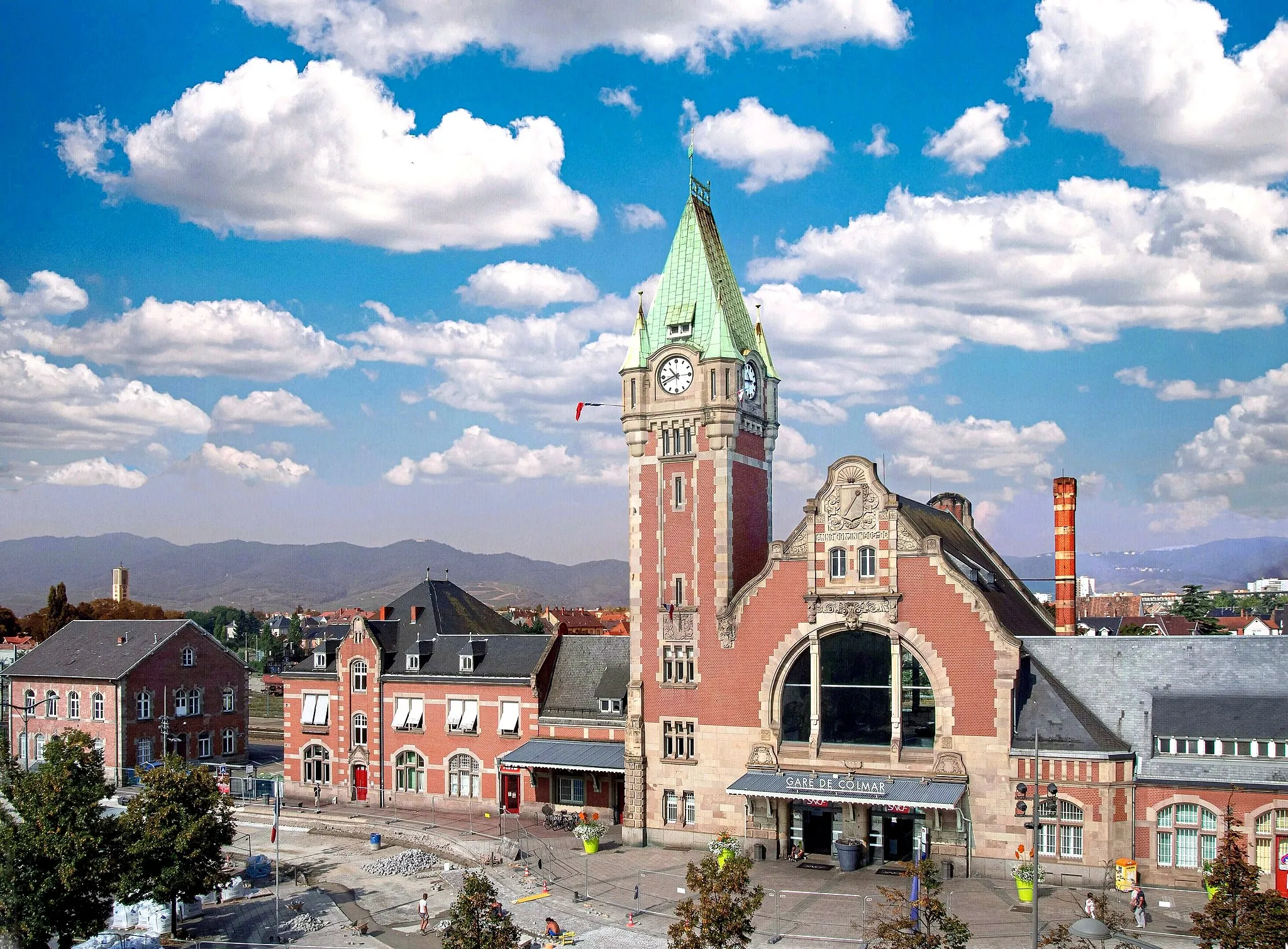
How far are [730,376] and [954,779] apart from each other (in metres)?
22.5

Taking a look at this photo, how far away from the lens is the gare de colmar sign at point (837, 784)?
2143 inches

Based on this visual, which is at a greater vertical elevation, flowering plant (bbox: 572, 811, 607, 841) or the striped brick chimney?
the striped brick chimney

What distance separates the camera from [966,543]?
71562mm

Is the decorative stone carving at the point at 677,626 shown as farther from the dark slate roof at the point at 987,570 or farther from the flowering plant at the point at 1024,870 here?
the flowering plant at the point at 1024,870

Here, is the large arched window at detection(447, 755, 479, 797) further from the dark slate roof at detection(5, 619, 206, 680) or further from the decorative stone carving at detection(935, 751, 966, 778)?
the decorative stone carving at detection(935, 751, 966, 778)

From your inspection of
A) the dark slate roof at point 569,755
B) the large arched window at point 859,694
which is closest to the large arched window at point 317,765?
the dark slate roof at point 569,755

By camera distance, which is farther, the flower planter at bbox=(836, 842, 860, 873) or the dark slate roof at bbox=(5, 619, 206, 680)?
the dark slate roof at bbox=(5, 619, 206, 680)

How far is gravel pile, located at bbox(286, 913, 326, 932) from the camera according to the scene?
160 ft

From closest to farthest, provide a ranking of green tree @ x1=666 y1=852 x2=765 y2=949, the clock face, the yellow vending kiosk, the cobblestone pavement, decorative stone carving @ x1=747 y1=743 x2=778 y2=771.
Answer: green tree @ x1=666 y1=852 x2=765 y2=949 < the cobblestone pavement < the yellow vending kiosk < decorative stone carving @ x1=747 y1=743 x2=778 y2=771 < the clock face

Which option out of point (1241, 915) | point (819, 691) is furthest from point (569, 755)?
point (1241, 915)

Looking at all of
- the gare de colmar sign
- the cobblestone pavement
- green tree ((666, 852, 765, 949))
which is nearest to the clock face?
the gare de colmar sign

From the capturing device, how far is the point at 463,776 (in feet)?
236

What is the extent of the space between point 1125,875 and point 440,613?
148 feet

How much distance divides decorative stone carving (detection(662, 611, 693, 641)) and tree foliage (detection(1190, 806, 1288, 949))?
30.4 meters
